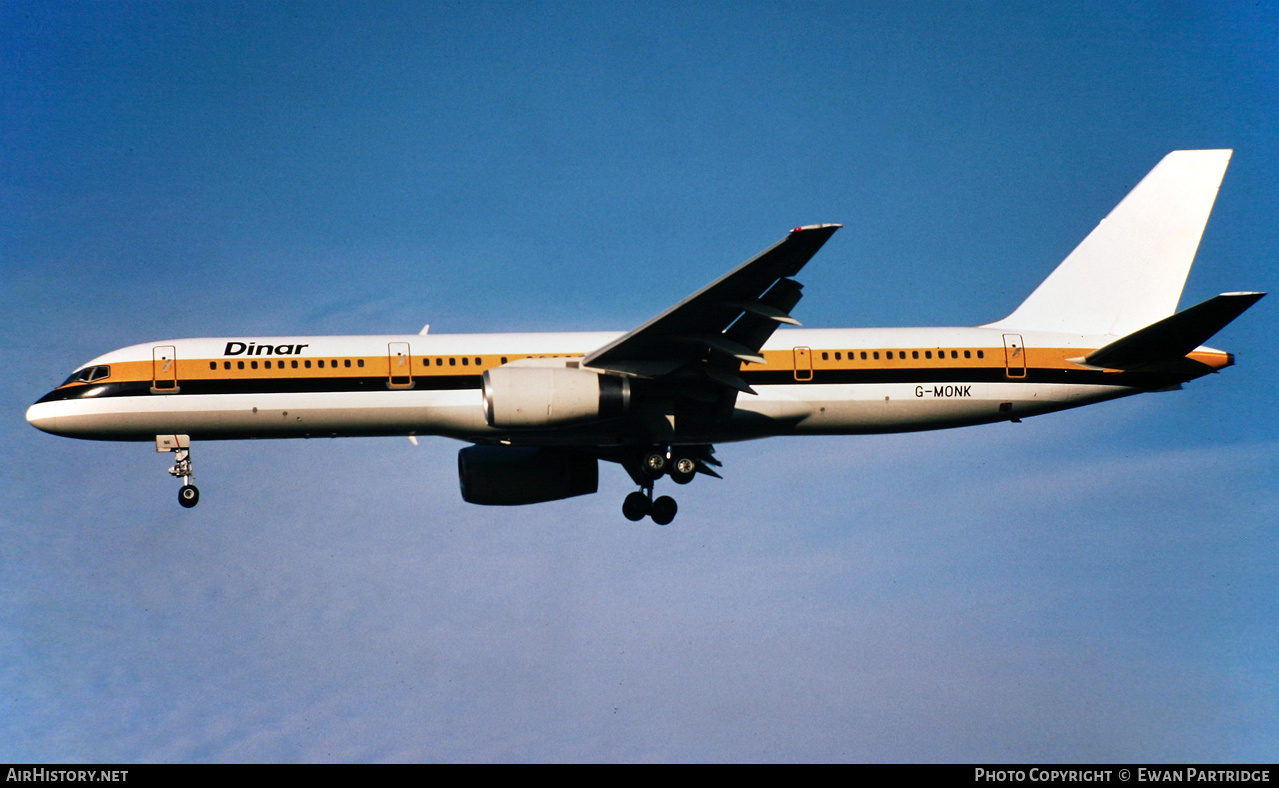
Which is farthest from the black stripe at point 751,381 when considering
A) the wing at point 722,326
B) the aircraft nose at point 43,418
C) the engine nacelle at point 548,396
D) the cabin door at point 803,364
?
the engine nacelle at point 548,396

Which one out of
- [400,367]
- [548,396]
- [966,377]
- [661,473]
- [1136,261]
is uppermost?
[1136,261]

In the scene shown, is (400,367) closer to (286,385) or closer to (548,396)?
(286,385)

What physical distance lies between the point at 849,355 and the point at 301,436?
46.0 ft

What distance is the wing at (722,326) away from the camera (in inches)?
1003

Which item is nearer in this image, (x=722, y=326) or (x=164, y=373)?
(x=722, y=326)

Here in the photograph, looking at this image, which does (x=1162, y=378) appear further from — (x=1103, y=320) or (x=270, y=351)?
(x=270, y=351)

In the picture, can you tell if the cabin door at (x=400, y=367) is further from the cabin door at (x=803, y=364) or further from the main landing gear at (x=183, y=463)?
the cabin door at (x=803, y=364)

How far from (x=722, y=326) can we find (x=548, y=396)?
4327 mm

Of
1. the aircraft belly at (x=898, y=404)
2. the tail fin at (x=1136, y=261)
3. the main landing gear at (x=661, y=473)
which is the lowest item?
the main landing gear at (x=661, y=473)

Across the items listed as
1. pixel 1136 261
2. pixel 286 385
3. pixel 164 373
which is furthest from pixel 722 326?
pixel 164 373

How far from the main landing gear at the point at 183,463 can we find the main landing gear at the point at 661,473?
11113 mm

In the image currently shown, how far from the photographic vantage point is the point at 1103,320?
1283 inches

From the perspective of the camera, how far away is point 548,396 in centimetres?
2736
